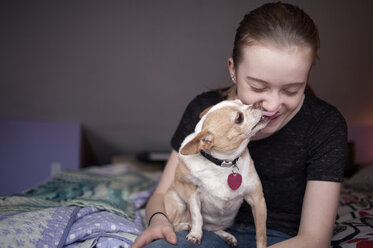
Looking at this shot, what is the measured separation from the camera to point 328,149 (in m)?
1.27

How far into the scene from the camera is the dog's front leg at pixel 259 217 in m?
1.15

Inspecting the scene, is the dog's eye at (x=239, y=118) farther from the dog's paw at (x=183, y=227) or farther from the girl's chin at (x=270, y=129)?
the dog's paw at (x=183, y=227)

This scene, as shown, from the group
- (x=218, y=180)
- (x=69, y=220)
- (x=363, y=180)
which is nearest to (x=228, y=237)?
(x=218, y=180)

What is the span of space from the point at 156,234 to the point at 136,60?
1.48m

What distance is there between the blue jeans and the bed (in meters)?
0.23

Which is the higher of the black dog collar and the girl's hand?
the black dog collar

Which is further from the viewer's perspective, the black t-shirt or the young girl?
the black t-shirt

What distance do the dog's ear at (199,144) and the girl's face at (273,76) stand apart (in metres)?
0.20

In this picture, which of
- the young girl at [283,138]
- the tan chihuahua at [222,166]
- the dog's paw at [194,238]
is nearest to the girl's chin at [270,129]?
the young girl at [283,138]

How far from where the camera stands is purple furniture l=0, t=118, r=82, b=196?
9.47 ft

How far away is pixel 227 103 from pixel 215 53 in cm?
66

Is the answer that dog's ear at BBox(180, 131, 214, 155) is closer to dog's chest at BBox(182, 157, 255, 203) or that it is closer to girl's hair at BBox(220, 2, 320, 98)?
dog's chest at BBox(182, 157, 255, 203)

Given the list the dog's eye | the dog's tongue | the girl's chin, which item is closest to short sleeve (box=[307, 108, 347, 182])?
the girl's chin

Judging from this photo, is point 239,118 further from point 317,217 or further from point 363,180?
point 363,180
